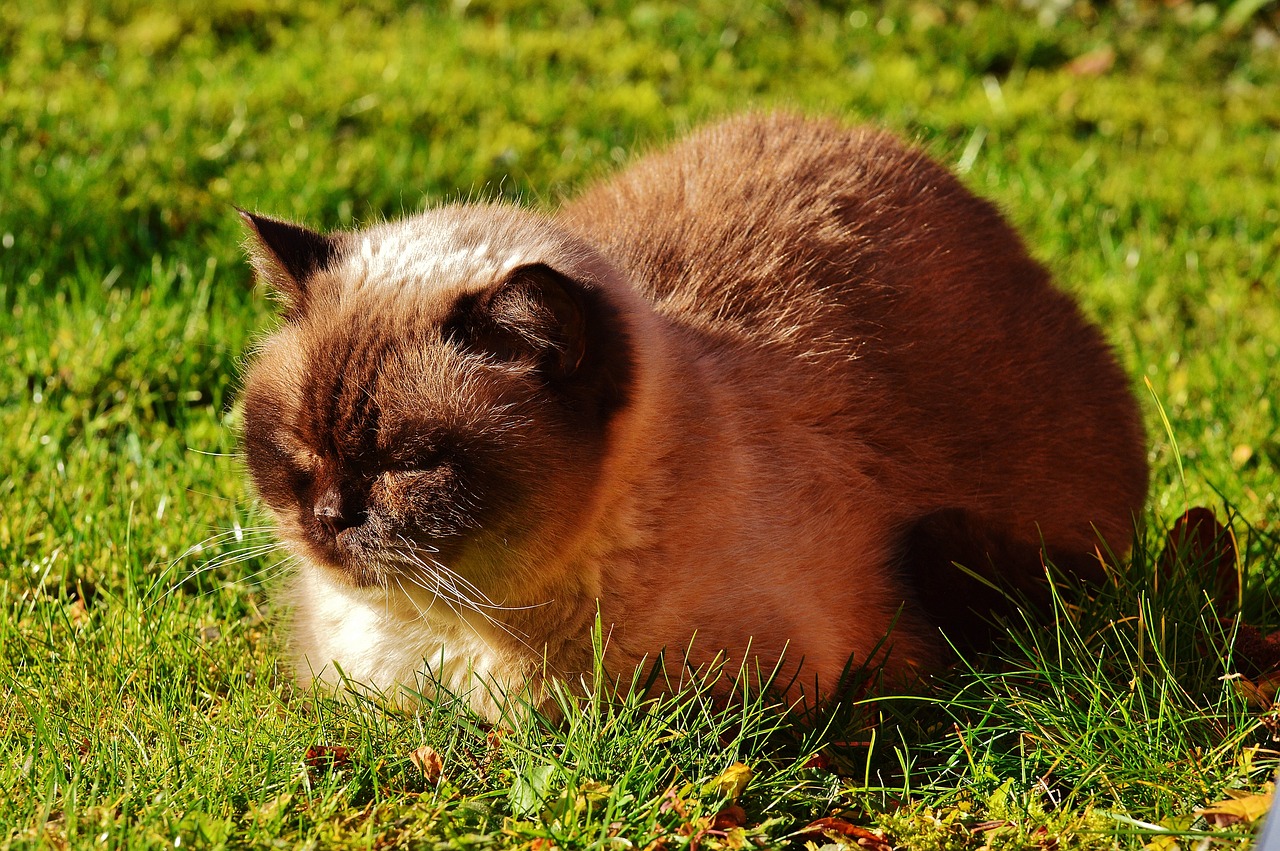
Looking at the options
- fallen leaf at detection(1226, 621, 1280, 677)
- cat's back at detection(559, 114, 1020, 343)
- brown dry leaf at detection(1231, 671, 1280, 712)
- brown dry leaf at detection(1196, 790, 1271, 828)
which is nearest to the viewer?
brown dry leaf at detection(1196, 790, 1271, 828)

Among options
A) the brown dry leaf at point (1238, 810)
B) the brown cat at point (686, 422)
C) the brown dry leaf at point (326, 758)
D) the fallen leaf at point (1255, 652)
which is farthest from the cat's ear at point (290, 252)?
the fallen leaf at point (1255, 652)

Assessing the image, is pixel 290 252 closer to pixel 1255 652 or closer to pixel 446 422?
pixel 446 422

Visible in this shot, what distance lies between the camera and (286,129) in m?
5.16

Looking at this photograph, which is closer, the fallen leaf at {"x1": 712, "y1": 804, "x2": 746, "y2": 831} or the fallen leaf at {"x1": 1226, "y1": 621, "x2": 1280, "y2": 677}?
the fallen leaf at {"x1": 712, "y1": 804, "x2": 746, "y2": 831}

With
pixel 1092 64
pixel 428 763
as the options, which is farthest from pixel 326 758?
pixel 1092 64

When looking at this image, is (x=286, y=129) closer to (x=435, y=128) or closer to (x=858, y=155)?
(x=435, y=128)

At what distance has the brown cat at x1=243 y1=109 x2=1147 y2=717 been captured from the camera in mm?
2252

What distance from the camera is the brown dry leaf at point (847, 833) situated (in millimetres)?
2291

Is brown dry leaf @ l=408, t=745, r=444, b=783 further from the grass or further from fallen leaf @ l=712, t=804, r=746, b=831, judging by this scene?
fallen leaf @ l=712, t=804, r=746, b=831

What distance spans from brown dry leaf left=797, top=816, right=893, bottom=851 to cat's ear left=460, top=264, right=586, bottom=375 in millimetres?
953

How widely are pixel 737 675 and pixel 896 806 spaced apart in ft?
1.29

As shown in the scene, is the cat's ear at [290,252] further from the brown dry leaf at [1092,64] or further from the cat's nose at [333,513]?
the brown dry leaf at [1092,64]

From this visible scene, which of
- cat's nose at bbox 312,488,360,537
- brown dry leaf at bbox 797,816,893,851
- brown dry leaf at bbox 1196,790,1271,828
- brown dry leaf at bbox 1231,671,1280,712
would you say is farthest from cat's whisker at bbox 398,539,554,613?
brown dry leaf at bbox 1231,671,1280,712

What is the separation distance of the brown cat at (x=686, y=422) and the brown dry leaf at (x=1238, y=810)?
0.72m
